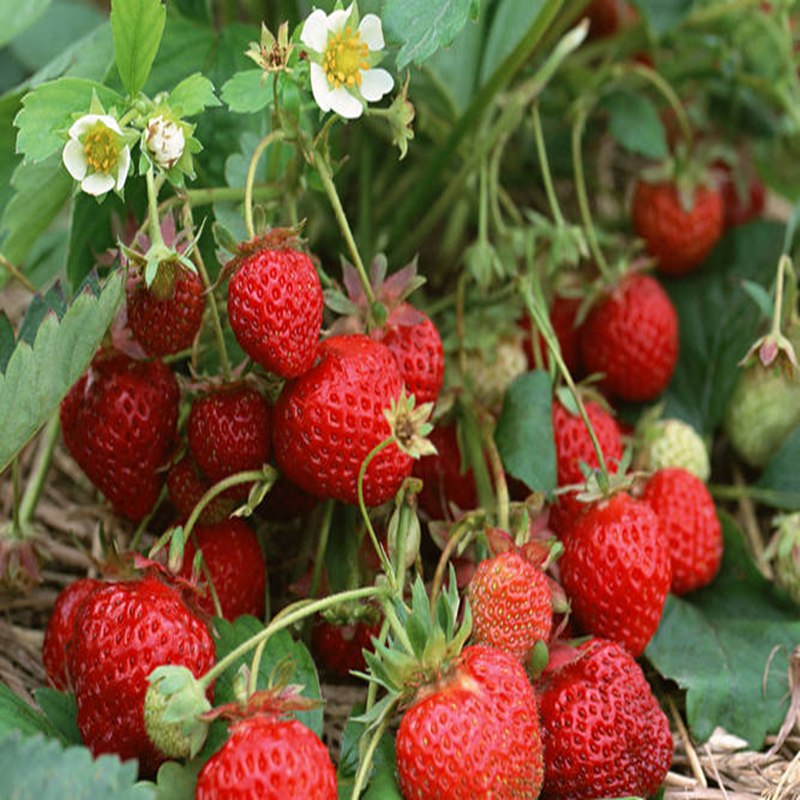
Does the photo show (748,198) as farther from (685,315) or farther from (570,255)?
(570,255)

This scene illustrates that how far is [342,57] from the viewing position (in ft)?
2.89

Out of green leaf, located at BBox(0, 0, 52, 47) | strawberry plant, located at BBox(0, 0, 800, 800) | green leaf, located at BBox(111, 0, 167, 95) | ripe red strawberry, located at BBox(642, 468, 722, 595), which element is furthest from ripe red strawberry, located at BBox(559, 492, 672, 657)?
green leaf, located at BBox(0, 0, 52, 47)

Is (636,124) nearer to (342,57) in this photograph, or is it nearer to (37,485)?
(342,57)

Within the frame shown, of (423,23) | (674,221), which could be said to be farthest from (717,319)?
(423,23)

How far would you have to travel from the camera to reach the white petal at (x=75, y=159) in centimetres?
84

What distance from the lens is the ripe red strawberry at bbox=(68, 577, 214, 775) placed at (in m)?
0.83

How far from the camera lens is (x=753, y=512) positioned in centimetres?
135

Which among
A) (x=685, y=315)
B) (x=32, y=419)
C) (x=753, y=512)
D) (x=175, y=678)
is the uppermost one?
(x=32, y=419)

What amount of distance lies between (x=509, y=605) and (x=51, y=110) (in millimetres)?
515

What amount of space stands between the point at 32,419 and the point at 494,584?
1.24ft

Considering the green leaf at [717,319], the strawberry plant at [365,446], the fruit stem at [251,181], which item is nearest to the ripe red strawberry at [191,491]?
the strawberry plant at [365,446]

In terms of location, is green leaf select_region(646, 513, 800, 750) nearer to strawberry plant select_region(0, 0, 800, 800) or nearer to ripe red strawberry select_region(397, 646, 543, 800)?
strawberry plant select_region(0, 0, 800, 800)

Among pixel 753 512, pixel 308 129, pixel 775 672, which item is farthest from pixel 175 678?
pixel 753 512

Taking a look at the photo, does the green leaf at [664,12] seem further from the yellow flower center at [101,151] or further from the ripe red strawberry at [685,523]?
the yellow flower center at [101,151]
